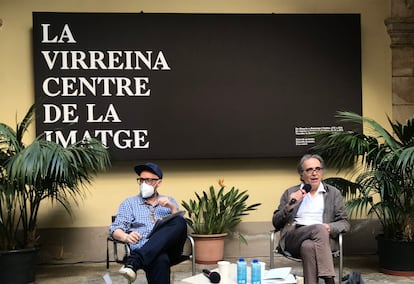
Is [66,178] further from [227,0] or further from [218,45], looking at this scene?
[227,0]

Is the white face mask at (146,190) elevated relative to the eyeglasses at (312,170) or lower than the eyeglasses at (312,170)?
lower

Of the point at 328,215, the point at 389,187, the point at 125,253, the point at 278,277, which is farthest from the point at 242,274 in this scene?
the point at 389,187

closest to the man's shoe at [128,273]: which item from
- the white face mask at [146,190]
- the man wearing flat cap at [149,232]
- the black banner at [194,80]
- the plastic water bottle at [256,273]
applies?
the man wearing flat cap at [149,232]

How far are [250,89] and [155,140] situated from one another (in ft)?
3.58

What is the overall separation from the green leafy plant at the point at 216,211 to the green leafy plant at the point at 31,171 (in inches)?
39.9

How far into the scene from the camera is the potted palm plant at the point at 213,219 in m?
5.54

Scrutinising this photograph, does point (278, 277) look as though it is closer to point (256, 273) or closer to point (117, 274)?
point (256, 273)

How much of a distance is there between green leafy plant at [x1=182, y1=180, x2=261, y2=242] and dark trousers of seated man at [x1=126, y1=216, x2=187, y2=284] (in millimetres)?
1245

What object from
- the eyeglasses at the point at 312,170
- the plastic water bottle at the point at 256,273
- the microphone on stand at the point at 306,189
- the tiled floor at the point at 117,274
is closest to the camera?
the plastic water bottle at the point at 256,273

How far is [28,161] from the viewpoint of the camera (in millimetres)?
4562

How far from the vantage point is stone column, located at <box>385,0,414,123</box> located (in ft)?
19.7

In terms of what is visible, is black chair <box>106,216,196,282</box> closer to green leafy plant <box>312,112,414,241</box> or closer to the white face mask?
the white face mask

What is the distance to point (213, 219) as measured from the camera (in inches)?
219

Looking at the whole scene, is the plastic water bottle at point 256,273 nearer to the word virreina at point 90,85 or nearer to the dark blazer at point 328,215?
the dark blazer at point 328,215
